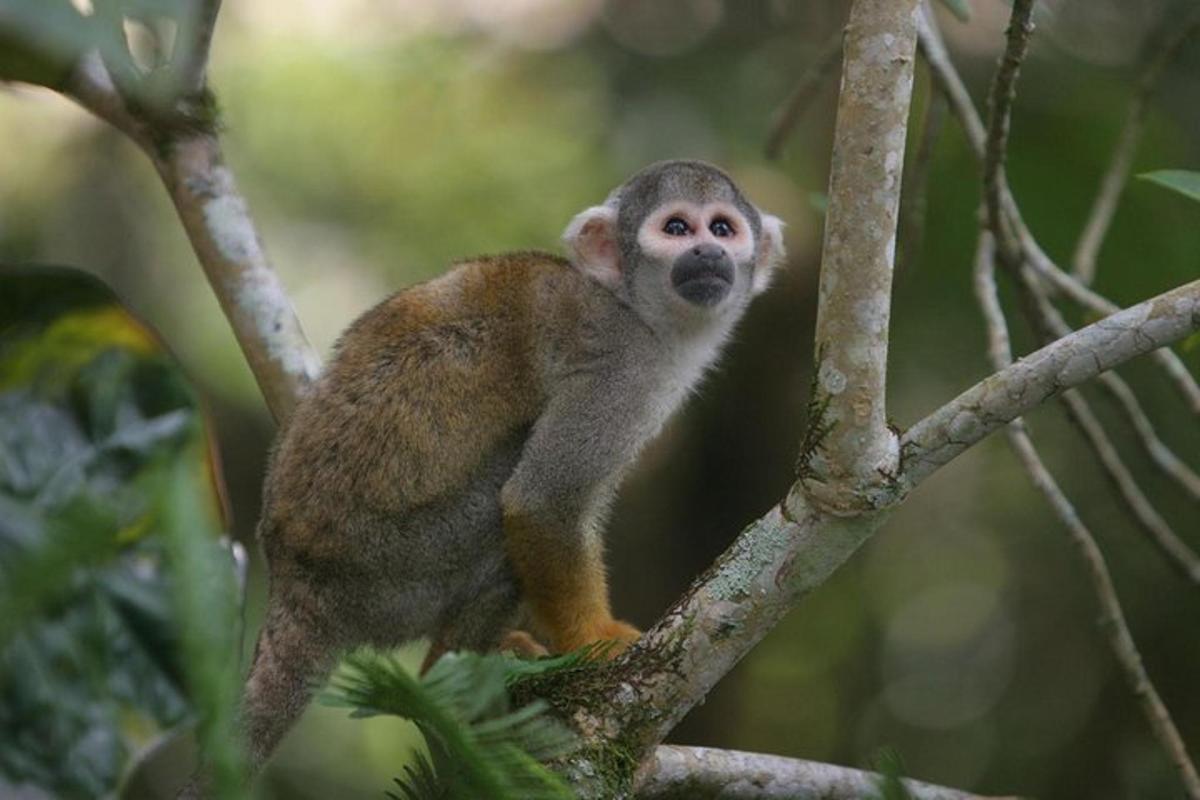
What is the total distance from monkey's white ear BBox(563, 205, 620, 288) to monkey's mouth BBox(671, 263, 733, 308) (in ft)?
0.79

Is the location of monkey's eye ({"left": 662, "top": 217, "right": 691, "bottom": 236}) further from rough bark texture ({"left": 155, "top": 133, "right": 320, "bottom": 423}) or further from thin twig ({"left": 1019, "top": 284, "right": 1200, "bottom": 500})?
rough bark texture ({"left": 155, "top": 133, "right": 320, "bottom": 423})

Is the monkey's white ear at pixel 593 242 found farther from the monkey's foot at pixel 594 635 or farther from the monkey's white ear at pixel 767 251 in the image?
the monkey's foot at pixel 594 635

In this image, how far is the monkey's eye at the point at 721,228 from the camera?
443cm

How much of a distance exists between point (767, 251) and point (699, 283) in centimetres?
57

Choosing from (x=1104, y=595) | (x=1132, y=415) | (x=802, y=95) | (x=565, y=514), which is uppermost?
(x=802, y=95)

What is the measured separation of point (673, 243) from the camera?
171 inches

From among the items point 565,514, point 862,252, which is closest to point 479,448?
point 565,514

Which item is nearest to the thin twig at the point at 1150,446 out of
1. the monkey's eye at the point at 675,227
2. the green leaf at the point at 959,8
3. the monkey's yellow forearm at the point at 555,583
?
the green leaf at the point at 959,8

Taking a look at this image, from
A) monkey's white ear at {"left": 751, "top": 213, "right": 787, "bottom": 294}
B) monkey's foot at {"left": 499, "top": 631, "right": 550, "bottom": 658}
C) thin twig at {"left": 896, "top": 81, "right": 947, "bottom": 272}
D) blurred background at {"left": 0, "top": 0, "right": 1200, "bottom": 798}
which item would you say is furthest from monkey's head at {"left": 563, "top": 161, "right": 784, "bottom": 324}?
blurred background at {"left": 0, "top": 0, "right": 1200, "bottom": 798}

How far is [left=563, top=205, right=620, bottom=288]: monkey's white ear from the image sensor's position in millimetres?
4422

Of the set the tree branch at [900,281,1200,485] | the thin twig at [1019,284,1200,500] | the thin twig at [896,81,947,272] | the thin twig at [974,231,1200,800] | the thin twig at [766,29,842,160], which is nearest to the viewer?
the tree branch at [900,281,1200,485]

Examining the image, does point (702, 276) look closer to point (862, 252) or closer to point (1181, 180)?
point (862, 252)

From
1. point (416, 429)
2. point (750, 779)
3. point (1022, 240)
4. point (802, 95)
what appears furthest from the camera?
point (802, 95)

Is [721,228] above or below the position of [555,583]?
above
